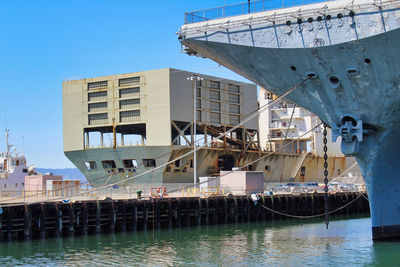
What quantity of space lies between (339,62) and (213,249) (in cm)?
901

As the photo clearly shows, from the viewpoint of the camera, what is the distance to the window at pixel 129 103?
46091 millimetres

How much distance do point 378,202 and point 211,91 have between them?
28814 mm

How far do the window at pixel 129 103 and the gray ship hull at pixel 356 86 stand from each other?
24.2 meters

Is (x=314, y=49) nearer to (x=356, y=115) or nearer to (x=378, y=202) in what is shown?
(x=356, y=115)

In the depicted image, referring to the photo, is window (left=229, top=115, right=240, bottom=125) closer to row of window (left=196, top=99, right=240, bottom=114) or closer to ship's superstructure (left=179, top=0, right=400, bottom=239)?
row of window (left=196, top=99, right=240, bottom=114)

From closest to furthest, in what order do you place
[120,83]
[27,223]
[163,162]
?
[27,223]
[163,162]
[120,83]

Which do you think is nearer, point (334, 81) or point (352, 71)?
point (352, 71)

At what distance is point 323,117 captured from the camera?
21.4 m

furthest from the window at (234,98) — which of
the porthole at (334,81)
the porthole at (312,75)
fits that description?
the porthole at (334,81)

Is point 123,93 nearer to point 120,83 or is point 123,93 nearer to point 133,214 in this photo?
point 120,83

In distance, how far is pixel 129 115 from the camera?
4641 centimetres

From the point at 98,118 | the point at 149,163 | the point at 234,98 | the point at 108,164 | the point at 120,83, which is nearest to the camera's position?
the point at 149,163

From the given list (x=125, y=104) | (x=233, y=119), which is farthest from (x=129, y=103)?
(x=233, y=119)

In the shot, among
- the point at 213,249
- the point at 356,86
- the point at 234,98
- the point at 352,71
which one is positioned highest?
the point at 234,98
